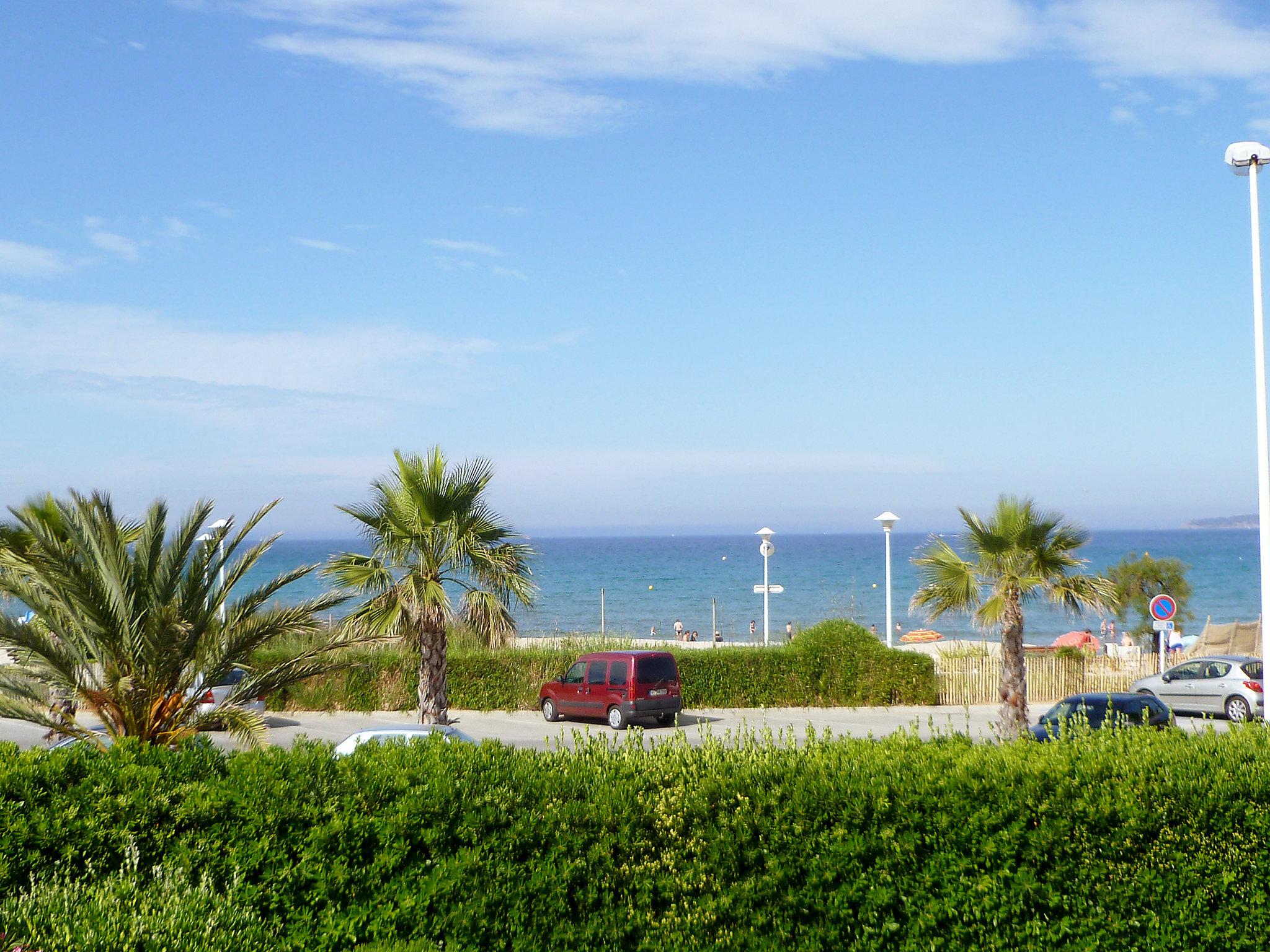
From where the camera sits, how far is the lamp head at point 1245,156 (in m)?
13.2

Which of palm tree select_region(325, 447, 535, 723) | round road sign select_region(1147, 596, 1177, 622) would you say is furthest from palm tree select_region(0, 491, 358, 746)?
round road sign select_region(1147, 596, 1177, 622)

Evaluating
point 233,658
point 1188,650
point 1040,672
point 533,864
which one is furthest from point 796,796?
point 1188,650

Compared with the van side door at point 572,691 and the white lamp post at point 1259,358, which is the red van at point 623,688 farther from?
the white lamp post at point 1259,358

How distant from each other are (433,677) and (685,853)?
13.7 meters

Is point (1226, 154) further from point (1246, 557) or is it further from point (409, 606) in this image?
point (1246, 557)

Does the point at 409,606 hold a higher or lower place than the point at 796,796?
higher

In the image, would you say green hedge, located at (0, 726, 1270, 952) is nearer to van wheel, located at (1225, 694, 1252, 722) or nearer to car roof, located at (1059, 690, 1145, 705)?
car roof, located at (1059, 690, 1145, 705)

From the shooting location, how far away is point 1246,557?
15450 cm

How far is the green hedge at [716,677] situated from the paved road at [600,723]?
0.29 metres

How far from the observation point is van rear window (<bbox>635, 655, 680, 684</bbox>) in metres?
23.0

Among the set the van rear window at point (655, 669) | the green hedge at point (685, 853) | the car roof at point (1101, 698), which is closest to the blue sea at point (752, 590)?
the car roof at point (1101, 698)

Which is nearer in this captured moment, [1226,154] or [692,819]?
[692,819]

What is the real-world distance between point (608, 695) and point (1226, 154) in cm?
1572

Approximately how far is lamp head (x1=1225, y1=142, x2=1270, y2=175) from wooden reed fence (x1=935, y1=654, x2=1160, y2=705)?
16909 mm
